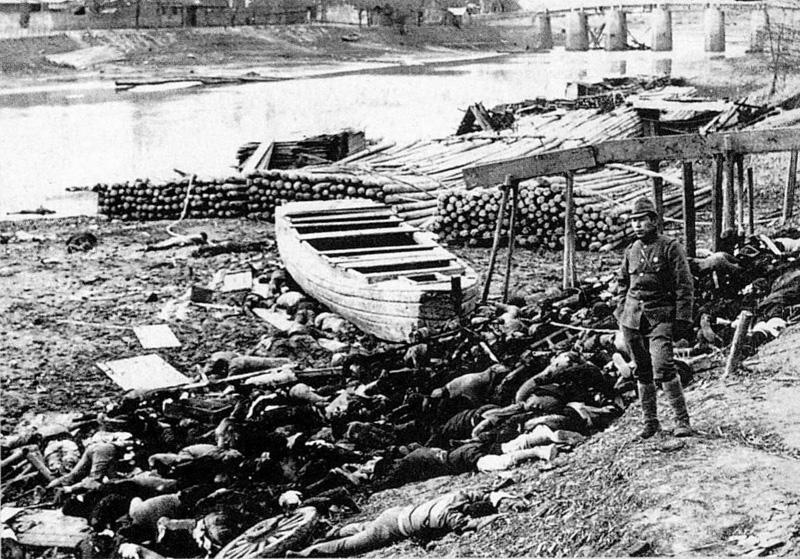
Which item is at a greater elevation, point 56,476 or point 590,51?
point 590,51

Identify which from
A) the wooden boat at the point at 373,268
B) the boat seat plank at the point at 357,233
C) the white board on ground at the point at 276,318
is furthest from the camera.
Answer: the boat seat plank at the point at 357,233

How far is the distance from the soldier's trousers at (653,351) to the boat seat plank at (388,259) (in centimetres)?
665

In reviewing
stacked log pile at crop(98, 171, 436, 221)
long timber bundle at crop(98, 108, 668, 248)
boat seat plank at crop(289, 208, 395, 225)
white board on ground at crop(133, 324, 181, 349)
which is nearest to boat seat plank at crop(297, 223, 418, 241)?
boat seat plank at crop(289, 208, 395, 225)

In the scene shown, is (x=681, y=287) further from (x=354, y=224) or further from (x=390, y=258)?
(x=354, y=224)

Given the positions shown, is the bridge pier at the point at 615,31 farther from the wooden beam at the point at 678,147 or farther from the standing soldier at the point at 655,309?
the standing soldier at the point at 655,309

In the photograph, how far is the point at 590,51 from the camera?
112250mm

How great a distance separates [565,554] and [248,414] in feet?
14.4

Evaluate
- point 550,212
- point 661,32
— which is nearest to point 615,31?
point 661,32

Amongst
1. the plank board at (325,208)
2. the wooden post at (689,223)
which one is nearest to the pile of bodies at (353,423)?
the wooden post at (689,223)

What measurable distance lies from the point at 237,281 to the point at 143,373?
4.64 m

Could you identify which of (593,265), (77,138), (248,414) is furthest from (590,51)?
(248,414)

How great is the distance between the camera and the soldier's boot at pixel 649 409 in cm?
726

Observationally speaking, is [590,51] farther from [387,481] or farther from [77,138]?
[387,481]

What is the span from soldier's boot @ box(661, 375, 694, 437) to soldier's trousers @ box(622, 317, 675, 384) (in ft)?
0.18
